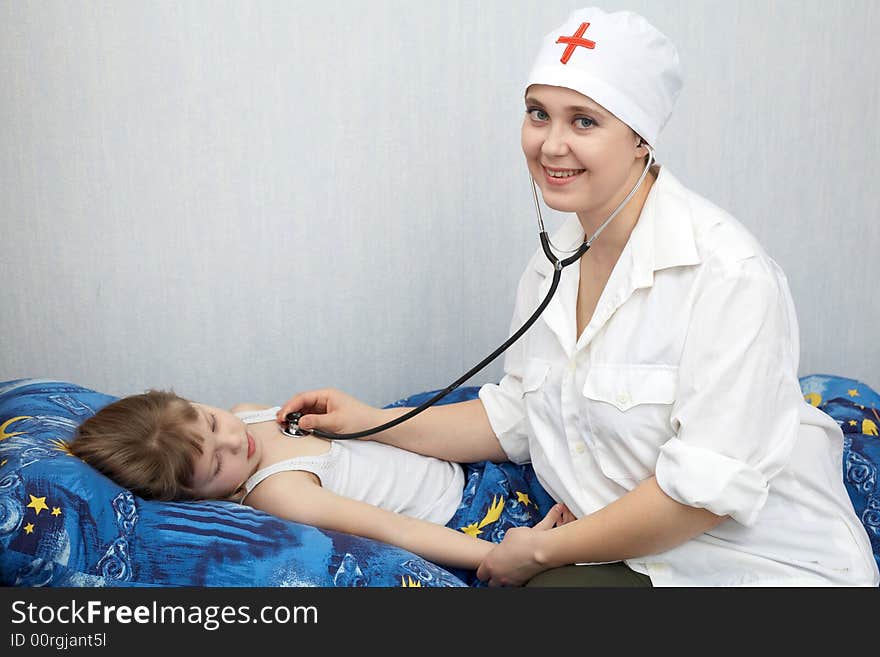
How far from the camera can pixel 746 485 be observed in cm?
140

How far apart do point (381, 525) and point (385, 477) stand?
0.57ft

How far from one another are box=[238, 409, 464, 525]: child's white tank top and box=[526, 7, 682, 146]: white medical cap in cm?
77

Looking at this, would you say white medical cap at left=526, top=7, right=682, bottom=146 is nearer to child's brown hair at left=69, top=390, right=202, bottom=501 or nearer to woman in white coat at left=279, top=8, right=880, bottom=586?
woman in white coat at left=279, top=8, right=880, bottom=586

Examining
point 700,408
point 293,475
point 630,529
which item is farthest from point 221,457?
point 700,408

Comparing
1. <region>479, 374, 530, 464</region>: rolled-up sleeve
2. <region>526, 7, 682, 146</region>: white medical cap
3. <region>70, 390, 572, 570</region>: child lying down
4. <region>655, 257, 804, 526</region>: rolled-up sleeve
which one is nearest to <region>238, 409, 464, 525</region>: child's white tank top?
<region>70, 390, 572, 570</region>: child lying down

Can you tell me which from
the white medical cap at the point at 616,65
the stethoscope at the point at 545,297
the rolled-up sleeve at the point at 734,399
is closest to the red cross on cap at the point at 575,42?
the white medical cap at the point at 616,65

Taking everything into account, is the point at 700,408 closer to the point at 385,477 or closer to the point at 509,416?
the point at 509,416

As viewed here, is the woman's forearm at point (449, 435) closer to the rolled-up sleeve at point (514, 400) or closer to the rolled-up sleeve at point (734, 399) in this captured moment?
the rolled-up sleeve at point (514, 400)

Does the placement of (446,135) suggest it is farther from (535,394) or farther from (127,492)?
(127,492)

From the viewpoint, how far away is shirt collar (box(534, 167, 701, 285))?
1470mm

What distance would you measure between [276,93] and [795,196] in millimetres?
1371

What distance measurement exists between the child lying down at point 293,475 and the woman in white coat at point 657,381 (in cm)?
16

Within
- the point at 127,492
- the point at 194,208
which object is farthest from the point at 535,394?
the point at 194,208

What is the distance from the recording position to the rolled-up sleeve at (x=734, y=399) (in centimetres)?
139
